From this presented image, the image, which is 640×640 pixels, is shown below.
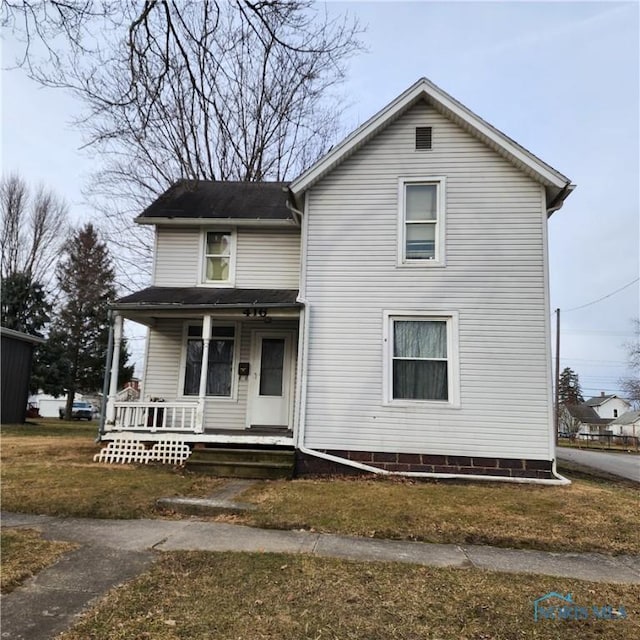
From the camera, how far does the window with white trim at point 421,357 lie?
8633mm

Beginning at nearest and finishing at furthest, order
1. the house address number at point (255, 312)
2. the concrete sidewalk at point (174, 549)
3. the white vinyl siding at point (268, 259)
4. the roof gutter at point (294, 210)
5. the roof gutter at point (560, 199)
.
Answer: the concrete sidewalk at point (174, 549) < the roof gutter at point (560, 199) < the roof gutter at point (294, 210) < the house address number at point (255, 312) < the white vinyl siding at point (268, 259)

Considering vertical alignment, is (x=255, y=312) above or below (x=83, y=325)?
below

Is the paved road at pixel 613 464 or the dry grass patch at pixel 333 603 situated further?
the paved road at pixel 613 464

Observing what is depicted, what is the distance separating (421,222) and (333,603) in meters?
7.33

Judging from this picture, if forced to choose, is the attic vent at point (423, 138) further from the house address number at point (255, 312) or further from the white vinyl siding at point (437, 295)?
the house address number at point (255, 312)

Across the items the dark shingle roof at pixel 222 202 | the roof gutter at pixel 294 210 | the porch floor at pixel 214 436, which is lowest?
the porch floor at pixel 214 436

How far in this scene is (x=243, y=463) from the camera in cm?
858

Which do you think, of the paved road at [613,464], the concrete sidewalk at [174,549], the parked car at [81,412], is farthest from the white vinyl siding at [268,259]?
the parked car at [81,412]

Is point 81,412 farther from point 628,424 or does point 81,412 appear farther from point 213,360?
point 628,424

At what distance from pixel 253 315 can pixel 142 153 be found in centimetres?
1314

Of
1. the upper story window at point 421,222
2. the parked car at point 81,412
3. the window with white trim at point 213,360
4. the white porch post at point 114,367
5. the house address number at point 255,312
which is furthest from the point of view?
the parked car at point 81,412

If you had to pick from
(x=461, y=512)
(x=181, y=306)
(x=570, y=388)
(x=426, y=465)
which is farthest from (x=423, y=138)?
(x=570, y=388)

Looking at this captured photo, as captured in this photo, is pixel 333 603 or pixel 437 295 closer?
pixel 333 603

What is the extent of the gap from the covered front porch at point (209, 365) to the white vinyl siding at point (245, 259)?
16.5 inches
